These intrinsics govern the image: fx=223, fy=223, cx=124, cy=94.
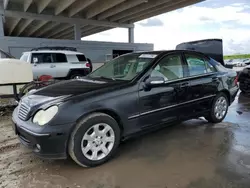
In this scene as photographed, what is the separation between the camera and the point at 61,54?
1065cm

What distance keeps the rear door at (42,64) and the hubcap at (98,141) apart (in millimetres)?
7799

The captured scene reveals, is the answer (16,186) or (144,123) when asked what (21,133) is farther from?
(144,123)

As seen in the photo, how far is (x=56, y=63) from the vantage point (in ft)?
34.3

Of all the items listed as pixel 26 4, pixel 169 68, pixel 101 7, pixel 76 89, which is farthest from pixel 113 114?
pixel 26 4

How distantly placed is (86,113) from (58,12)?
16.1 metres

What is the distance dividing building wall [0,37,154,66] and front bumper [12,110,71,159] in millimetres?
14029

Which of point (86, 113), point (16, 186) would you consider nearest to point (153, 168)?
point (86, 113)

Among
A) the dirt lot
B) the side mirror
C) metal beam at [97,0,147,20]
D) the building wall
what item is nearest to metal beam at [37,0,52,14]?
the building wall

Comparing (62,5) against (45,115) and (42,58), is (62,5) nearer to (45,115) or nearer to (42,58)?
(42,58)

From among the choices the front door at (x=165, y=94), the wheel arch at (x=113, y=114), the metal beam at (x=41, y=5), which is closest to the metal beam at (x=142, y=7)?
the metal beam at (x=41, y=5)

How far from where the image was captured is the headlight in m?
2.59

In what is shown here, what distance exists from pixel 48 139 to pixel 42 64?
27.1 feet

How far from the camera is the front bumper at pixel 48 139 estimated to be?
100 inches

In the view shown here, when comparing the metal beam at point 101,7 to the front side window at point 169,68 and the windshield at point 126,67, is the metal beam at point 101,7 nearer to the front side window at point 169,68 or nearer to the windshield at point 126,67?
the windshield at point 126,67
